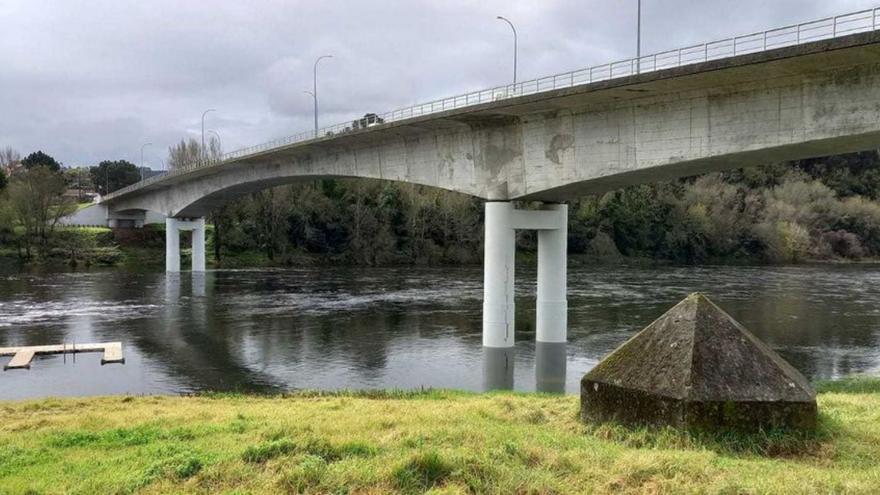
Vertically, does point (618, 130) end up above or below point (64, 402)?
above

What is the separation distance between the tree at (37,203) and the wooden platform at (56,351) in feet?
182

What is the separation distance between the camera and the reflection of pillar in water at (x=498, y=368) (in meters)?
22.0

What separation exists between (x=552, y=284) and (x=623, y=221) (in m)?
73.1

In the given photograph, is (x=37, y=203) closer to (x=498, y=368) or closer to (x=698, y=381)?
(x=498, y=368)

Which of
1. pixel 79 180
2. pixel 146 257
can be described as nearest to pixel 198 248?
pixel 146 257

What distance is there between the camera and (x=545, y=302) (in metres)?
29.2

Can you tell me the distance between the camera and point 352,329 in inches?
1288

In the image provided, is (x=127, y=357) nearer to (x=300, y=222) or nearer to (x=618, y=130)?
(x=618, y=130)

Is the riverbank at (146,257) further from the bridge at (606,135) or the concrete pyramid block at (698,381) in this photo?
the concrete pyramid block at (698,381)

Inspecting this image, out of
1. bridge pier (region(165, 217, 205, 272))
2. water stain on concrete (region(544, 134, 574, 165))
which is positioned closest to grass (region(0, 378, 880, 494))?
water stain on concrete (region(544, 134, 574, 165))

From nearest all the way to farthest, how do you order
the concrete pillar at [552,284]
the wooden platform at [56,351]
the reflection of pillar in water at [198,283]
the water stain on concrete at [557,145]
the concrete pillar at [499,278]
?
the wooden platform at [56,351] < the water stain on concrete at [557,145] < the concrete pillar at [499,278] < the concrete pillar at [552,284] < the reflection of pillar in water at [198,283]

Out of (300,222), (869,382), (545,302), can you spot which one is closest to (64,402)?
(545,302)

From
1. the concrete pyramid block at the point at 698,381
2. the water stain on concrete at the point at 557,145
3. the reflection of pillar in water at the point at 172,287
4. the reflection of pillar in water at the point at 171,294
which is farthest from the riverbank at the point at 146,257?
the concrete pyramid block at the point at 698,381

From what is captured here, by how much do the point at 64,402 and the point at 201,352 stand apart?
36.8 feet
